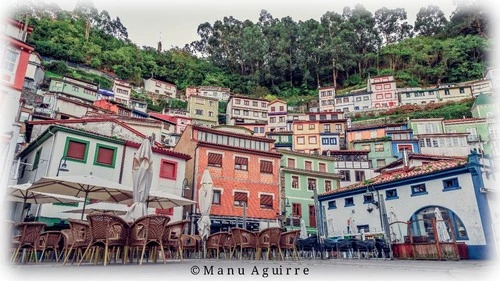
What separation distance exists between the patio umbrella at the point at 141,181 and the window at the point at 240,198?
16.8 metres

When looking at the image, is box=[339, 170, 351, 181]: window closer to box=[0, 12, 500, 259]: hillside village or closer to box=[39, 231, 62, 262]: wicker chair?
box=[0, 12, 500, 259]: hillside village

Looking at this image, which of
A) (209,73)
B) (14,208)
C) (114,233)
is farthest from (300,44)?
(114,233)

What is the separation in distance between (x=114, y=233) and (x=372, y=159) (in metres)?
40.9

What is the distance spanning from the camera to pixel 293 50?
81875 mm

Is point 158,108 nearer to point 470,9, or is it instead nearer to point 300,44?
point 300,44

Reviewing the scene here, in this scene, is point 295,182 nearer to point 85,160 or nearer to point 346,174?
point 346,174

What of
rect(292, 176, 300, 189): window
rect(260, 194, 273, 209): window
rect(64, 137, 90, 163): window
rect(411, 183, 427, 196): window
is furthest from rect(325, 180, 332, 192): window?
rect(64, 137, 90, 163): window

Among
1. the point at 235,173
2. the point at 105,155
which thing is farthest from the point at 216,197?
the point at 105,155

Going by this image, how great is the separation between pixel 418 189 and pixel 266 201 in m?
11.7

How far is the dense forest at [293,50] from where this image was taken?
67.1 metres

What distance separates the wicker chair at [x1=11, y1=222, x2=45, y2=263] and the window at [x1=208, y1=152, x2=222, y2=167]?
58.0ft

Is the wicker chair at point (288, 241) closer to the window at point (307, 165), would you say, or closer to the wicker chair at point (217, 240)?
the wicker chair at point (217, 240)

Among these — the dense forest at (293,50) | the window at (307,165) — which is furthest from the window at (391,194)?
the dense forest at (293,50)

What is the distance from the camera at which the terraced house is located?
29.1m
